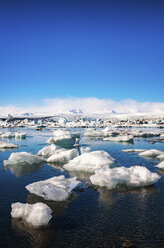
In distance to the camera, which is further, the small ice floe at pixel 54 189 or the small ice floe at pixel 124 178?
the small ice floe at pixel 124 178

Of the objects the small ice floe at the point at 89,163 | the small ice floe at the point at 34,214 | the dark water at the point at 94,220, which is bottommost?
the dark water at the point at 94,220

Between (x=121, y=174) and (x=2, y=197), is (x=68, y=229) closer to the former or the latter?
(x=2, y=197)

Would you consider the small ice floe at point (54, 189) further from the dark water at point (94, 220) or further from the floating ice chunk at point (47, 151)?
the floating ice chunk at point (47, 151)

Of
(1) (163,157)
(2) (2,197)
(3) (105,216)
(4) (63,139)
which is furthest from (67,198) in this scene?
(4) (63,139)

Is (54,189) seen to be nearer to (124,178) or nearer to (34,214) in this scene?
(34,214)

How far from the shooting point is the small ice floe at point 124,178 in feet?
30.8

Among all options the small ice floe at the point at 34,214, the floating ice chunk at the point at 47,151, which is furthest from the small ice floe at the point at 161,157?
the small ice floe at the point at 34,214

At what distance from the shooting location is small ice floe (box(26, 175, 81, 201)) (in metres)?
7.99

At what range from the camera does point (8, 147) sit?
71.4 ft

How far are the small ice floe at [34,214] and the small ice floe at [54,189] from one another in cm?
135

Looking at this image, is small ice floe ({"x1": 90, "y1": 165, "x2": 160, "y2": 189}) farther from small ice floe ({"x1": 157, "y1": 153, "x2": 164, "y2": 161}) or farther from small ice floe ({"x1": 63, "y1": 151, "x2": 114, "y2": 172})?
small ice floe ({"x1": 157, "y1": 153, "x2": 164, "y2": 161})

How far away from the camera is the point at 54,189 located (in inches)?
323

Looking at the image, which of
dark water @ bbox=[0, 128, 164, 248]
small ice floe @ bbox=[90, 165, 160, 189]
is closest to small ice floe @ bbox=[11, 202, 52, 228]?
dark water @ bbox=[0, 128, 164, 248]

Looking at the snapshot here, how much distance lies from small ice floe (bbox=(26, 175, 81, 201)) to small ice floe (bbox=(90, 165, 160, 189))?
1171 mm
